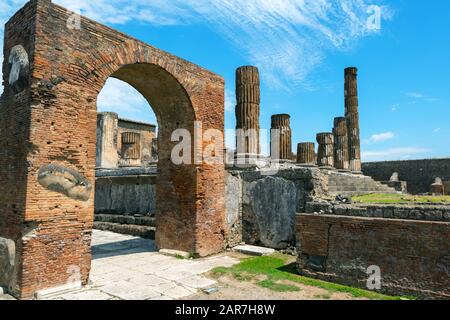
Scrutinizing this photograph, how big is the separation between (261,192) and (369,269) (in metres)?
3.69

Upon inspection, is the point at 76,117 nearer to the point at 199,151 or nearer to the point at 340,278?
the point at 199,151

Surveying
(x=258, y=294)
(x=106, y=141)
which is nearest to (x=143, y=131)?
(x=106, y=141)

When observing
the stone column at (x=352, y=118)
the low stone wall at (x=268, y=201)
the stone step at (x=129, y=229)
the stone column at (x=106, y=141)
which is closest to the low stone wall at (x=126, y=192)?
the stone step at (x=129, y=229)

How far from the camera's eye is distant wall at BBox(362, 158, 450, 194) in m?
23.4

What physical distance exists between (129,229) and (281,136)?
6679 millimetres

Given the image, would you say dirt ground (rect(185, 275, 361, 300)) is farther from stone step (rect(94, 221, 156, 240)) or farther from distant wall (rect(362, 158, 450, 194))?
distant wall (rect(362, 158, 450, 194))

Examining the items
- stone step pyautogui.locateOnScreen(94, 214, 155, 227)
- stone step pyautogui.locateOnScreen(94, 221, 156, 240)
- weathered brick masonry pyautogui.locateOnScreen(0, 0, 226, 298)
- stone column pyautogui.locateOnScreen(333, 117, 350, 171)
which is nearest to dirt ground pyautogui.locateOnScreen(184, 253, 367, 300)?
weathered brick masonry pyautogui.locateOnScreen(0, 0, 226, 298)

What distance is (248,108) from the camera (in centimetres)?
1088

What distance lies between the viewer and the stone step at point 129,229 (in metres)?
10.1

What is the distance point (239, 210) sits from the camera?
29.1 ft

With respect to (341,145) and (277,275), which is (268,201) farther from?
(341,145)

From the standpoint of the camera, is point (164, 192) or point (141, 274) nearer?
point (141, 274)

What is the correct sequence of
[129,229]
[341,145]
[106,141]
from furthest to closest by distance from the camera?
[341,145] → [106,141] → [129,229]

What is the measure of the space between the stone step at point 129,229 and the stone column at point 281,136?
558 cm
